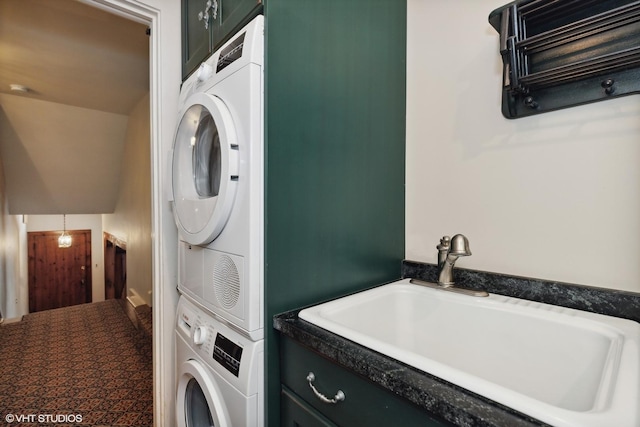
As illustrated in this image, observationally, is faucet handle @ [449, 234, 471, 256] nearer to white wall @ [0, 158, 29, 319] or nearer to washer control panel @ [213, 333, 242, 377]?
washer control panel @ [213, 333, 242, 377]

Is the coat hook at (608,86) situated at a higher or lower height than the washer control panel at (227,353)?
higher

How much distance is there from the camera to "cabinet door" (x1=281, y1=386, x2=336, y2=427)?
0.86 m

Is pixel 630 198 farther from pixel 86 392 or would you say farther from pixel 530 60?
pixel 86 392

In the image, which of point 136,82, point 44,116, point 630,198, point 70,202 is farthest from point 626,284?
point 70,202

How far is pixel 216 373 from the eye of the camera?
1.10 m

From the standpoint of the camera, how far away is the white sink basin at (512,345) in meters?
0.55

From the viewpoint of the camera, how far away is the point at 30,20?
1901mm

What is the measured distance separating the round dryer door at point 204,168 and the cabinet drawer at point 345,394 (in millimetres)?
493

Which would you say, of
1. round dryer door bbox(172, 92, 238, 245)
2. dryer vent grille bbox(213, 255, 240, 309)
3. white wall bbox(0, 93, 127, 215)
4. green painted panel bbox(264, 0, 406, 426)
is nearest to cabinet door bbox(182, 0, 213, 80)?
round dryer door bbox(172, 92, 238, 245)

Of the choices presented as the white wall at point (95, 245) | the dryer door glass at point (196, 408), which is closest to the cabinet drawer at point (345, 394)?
the dryer door glass at point (196, 408)

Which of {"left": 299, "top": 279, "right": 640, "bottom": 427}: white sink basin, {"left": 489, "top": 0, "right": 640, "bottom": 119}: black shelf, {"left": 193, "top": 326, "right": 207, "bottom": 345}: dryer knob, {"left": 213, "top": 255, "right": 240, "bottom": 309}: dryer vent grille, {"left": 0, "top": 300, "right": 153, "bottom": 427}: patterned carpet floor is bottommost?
{"left": 0, "top": 300, "right": 153, "bottom": 427}: patterned carpet floor

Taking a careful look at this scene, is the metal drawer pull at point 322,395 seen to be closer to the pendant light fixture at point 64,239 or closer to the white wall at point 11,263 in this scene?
the white wall at point 11,263

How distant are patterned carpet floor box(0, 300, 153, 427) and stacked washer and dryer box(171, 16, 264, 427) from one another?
1193 mm

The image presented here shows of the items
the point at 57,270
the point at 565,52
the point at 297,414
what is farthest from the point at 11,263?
the point at 565,52
